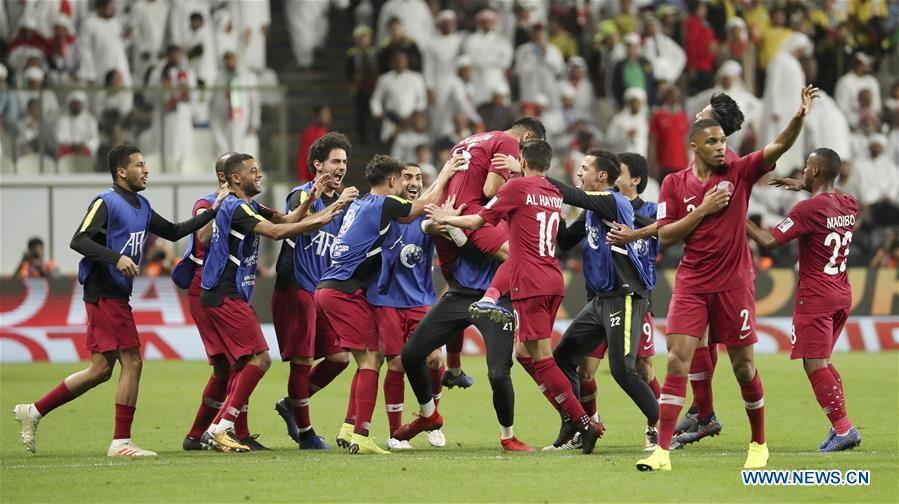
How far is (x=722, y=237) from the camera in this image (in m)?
9.51

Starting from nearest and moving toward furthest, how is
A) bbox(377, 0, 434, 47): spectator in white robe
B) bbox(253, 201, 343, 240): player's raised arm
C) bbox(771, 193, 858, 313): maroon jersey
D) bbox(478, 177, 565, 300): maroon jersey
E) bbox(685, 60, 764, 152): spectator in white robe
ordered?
bbox(478, 177, 565, 300): maroon jersey
bbox(253, 201, 343, 240): player's raised arm
bbox(771, 193, 858, 313): maroon jersey
bbox(685, 60, 764, 152): spectator in white robe
bbox(377, 0, 434, 47): spectator in white robe

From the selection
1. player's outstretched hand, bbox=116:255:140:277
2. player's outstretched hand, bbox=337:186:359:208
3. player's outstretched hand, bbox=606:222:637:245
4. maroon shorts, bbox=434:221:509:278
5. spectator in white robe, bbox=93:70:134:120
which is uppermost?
spectator in white robe, bbox=93:70:134:120

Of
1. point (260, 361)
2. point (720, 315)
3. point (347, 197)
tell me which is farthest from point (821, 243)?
point (260, 361)

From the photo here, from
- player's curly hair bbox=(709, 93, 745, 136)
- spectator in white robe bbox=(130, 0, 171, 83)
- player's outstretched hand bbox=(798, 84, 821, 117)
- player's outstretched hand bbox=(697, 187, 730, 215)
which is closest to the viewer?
player's outstretched hand bbox=(798, 84, 821, 117)

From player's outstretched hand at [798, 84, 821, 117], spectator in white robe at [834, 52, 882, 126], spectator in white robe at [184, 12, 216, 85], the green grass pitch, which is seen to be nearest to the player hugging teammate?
the green grass pitch

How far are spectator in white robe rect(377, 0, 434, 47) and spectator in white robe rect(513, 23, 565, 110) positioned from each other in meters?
1.86

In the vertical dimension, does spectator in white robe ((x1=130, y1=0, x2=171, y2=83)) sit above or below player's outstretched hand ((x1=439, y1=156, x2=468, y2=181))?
above

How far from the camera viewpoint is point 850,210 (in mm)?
11219

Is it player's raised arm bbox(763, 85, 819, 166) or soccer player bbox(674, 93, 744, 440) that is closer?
player's raised arm bbox(763, 85, 819, 166)

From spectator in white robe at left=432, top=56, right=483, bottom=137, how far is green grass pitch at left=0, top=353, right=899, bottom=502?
998 cm

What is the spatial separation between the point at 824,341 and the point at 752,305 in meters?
1.69

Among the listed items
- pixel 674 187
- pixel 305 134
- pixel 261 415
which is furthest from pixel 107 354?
pixel 305 134

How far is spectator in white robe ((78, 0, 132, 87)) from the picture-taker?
24.6 m

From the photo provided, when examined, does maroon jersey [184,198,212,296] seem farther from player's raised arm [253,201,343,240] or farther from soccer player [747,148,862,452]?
soccer player [747,148,862,452]
